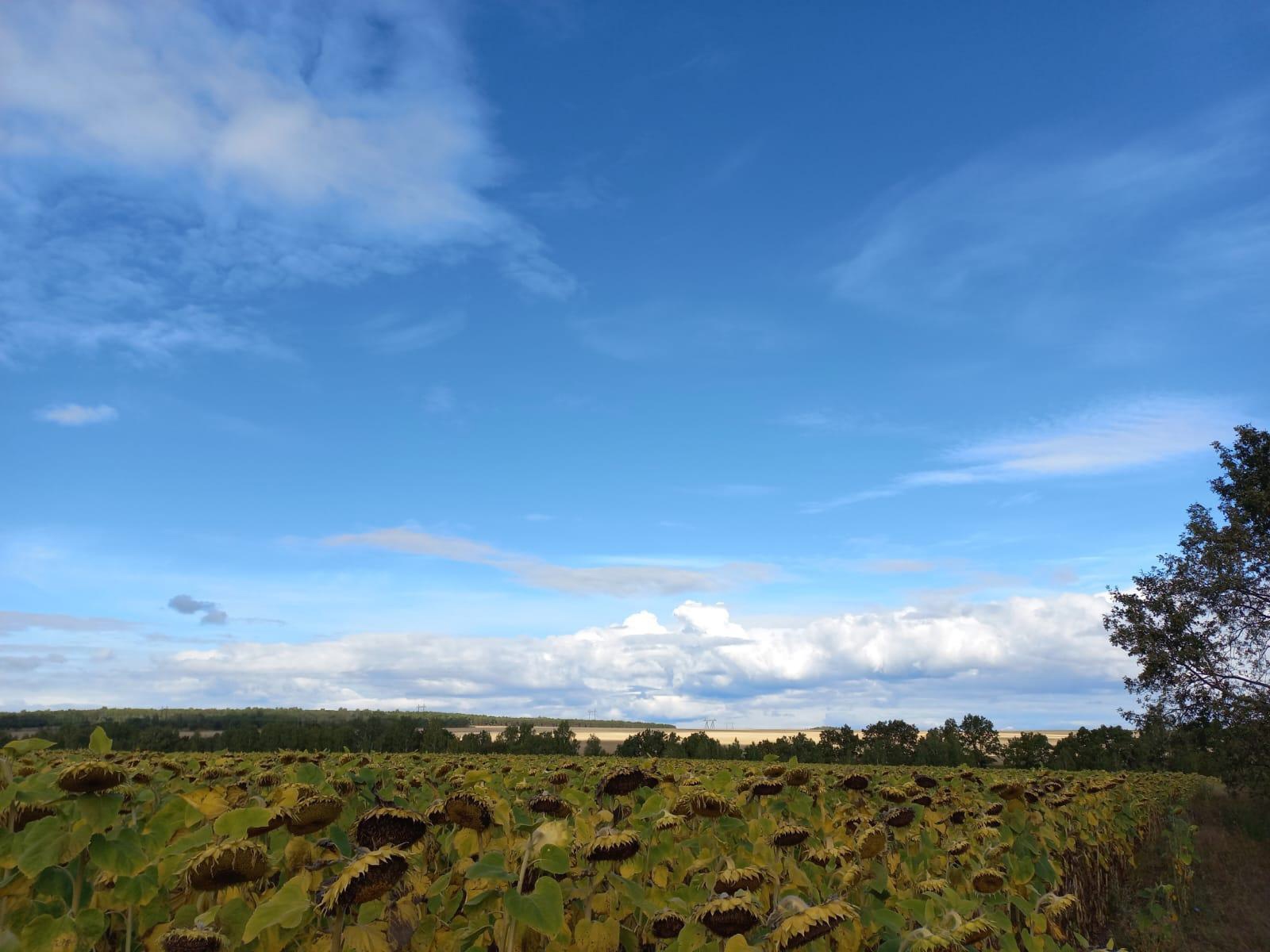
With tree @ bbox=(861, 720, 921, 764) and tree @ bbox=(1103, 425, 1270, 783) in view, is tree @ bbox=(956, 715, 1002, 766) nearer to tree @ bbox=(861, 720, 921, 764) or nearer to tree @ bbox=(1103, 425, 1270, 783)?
tree @ bbox=(861, 720, 921, 764)

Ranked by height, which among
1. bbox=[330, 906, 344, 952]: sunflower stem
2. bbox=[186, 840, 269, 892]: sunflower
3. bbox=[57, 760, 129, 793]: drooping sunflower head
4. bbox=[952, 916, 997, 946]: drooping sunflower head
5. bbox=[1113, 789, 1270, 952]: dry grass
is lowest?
bbox=[1113, 789, 1270, 952]: dry grass

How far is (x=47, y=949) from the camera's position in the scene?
2.72 metres

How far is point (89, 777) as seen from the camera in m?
3.03

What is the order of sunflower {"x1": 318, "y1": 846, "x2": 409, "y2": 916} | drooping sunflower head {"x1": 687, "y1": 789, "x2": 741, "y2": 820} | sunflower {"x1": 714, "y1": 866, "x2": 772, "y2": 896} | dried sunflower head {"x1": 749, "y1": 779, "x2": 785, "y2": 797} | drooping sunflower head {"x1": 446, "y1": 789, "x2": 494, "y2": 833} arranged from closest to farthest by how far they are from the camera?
sunflower {"x1": 318, "y1": 846, "x2": 409, "y2": 916} → sunflower {"x1": 714, "y1": 866, "x2": 772, "y2": 896} → drooping sunflower head {"x1": 446, "y1": 789, "x2": 494, "y2": 833} → drooping sunflower head {"x1": 687, "y1": 789, "x2": 741, "y2": 820} → dried sunflower head {"x1": 749, "y1": 779, "x2": 785, "y2": 797}

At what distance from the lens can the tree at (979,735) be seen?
7725 centimetres

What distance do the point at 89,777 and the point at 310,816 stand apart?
1059 mm

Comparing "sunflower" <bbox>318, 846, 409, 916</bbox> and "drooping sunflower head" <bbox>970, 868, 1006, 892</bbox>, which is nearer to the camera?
"sunflower" <bbox>318, 846, 409, 916</bbox>

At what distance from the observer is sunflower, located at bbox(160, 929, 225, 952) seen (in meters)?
2.99

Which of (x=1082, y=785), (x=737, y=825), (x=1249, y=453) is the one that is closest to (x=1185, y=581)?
(x=1249, y=453)

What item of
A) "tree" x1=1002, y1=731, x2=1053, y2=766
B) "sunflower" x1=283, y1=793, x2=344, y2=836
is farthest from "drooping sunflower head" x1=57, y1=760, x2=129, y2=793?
"tree" x1=1002, y1=731, x2=1053, y2=766

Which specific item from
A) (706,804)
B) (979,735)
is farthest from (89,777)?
(979,735)

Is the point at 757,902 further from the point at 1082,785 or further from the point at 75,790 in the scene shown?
the point at 1082,785

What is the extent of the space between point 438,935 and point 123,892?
3.92ft

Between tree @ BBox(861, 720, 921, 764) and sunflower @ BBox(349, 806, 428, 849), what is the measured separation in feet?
262
